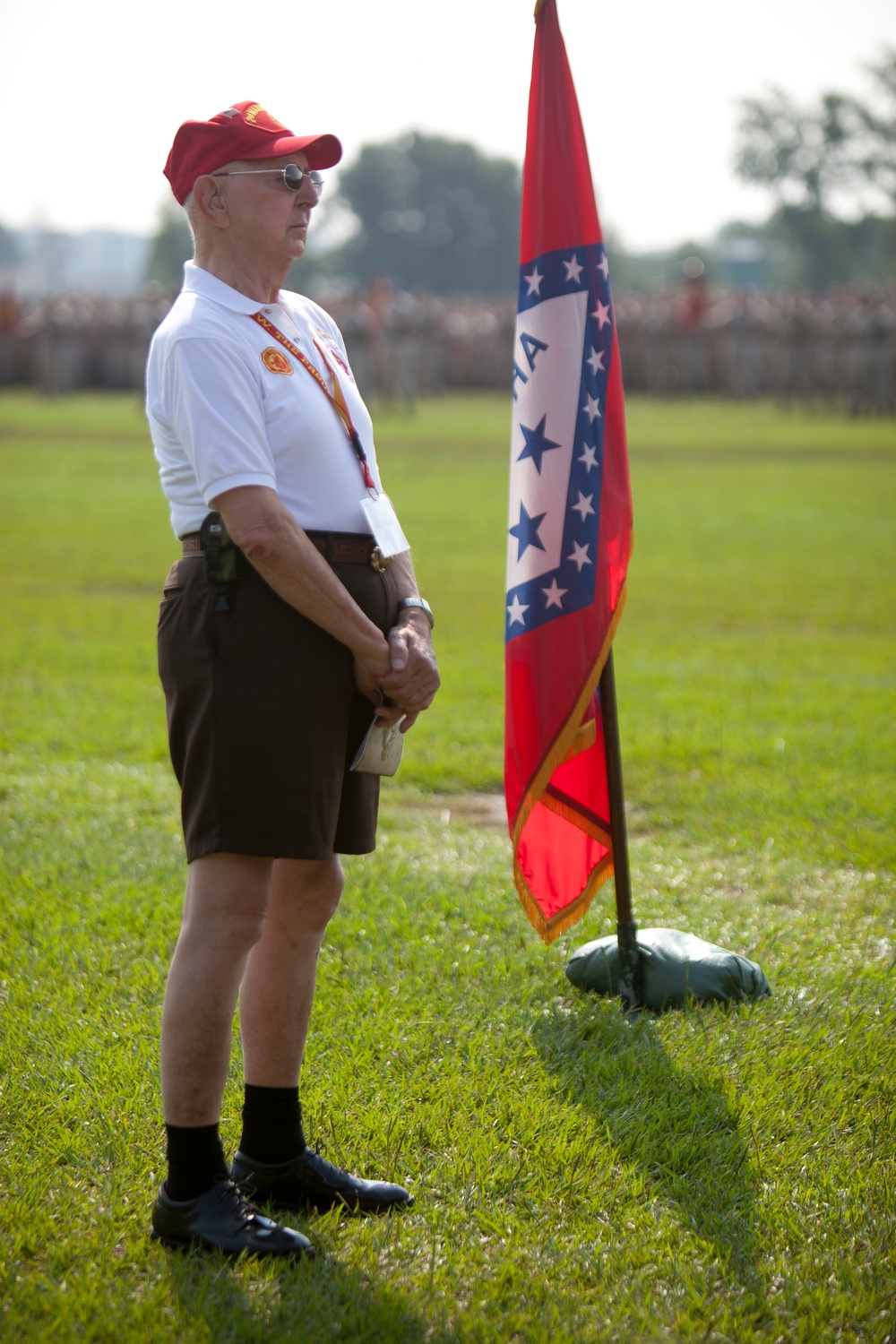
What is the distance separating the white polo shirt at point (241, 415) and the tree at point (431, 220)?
10299cm

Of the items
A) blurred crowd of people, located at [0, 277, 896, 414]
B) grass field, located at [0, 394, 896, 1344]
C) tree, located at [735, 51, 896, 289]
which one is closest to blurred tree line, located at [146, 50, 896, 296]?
tree, located at [735, 51, 896, 289]

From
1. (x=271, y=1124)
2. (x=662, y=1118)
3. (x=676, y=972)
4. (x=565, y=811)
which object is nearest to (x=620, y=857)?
(x=565, y=811)

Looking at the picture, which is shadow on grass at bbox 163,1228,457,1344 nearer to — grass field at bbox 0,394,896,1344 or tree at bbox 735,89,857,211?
grass field at bbox 0,394,896,1344

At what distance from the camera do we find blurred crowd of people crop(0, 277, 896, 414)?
30625 mm

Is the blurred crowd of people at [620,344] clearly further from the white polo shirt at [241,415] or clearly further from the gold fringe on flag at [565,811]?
the white polo shirt at [241,415]

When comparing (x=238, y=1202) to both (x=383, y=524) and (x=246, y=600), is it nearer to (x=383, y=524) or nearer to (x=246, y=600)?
(x=246, y=600)

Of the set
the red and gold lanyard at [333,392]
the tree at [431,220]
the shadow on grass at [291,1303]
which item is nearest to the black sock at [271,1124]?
the shadow on grass at [291,1303]

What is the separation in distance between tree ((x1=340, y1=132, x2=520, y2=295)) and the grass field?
3920 inches

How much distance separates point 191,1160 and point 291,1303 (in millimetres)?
320

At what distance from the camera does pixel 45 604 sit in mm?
9414

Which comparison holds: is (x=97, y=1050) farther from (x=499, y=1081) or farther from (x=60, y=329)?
(x=60, y=329)

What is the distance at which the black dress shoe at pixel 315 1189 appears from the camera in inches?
110

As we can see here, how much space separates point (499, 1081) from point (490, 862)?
5.35ft

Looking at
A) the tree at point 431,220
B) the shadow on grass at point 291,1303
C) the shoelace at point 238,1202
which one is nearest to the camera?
the shadow on grass at point 291,1303
